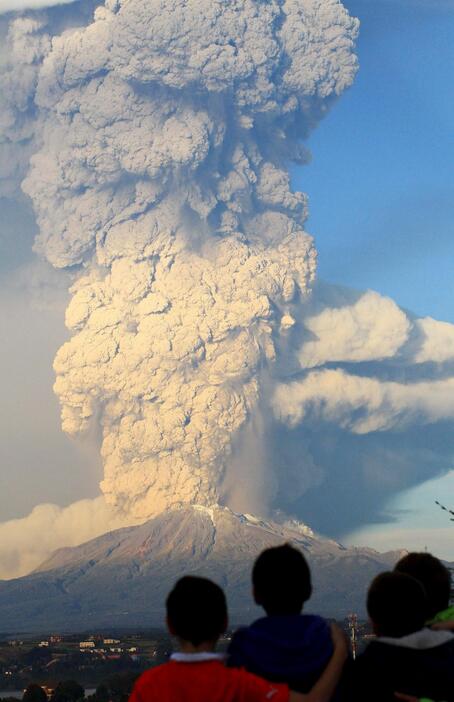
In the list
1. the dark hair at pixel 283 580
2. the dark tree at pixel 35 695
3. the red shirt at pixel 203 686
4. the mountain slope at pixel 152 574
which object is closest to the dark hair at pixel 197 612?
the red shirt at pixel 203 686

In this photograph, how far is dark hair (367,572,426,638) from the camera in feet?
12.6

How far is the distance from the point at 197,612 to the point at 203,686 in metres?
0.22

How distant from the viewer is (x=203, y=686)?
357 centimetres

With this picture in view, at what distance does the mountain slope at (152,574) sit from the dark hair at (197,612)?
116m

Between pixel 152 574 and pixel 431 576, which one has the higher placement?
pixel 152 574

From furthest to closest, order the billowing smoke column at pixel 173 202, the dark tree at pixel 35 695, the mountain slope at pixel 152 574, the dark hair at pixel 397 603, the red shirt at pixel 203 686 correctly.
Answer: the mountain slope at pixel 152 574 < the billowing smoke column at pixel 173 202 < the dark tree at pixel 35 695 < the dark hair at pixel 397 603 < the red shirt at pixel 203 686

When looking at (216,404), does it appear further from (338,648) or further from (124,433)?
(338,648)

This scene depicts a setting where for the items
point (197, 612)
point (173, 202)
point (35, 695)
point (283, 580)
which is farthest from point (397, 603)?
point (173, 202)

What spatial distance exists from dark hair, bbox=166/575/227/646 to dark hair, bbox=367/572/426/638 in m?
0.50

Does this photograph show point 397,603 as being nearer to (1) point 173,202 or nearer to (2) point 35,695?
(2) point 35,695

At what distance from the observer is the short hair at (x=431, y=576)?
418 cm

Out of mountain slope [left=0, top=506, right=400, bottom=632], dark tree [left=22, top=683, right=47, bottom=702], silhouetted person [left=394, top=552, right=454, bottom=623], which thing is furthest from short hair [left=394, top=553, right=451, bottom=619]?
mountain slope [left=0, top=506, right=400, bottom=632]

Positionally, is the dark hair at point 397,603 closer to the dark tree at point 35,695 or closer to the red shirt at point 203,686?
the red shirt at point 203,686

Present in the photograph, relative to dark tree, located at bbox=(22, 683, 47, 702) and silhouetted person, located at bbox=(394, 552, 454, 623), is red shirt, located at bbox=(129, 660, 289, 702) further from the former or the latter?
dark tree, located at bbox=(22, 683, 47, 702)
